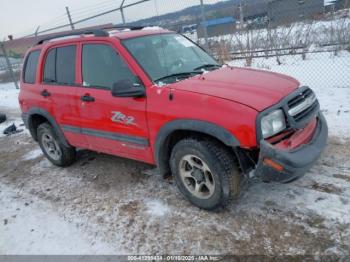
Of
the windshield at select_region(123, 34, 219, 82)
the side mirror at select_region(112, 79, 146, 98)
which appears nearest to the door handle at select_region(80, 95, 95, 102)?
the side mirror at select_region(112, 79, 146, 98)

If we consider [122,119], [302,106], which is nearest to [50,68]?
[122,119]

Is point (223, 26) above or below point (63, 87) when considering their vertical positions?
below

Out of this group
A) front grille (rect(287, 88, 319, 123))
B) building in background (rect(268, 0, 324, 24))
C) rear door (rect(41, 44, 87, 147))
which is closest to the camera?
front grille (rect(287, 88, 319, 123))

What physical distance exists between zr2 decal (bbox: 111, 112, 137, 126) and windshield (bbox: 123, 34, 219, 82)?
526mm

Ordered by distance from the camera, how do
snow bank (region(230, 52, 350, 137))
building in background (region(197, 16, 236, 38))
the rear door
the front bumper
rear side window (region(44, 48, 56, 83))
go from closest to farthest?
the front bumper
the rear door
rear side window (region(44, 48, 56, 83))
snow bank (region(230, 52, 350, 137))
building in background (region(197, 16, 236, 38))

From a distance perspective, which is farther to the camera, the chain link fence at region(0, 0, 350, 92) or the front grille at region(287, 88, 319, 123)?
the chain link fence at region(0, 0, 350, 92)

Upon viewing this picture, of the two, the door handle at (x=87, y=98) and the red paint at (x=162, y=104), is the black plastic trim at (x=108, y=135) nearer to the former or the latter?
the red paint at (x=162, y=104)

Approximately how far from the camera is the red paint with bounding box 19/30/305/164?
3082 mm

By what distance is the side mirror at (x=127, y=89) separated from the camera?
11.8 ft

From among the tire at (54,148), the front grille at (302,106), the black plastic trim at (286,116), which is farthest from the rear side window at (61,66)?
the front grille at (302,106)

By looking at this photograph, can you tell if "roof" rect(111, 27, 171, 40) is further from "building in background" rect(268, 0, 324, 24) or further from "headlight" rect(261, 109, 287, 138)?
"building in background" rect(268, 0, 324, 24)

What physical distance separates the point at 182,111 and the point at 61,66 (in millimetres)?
2293

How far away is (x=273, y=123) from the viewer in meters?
3.09

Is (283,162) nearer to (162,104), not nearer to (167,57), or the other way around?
(162,104)
